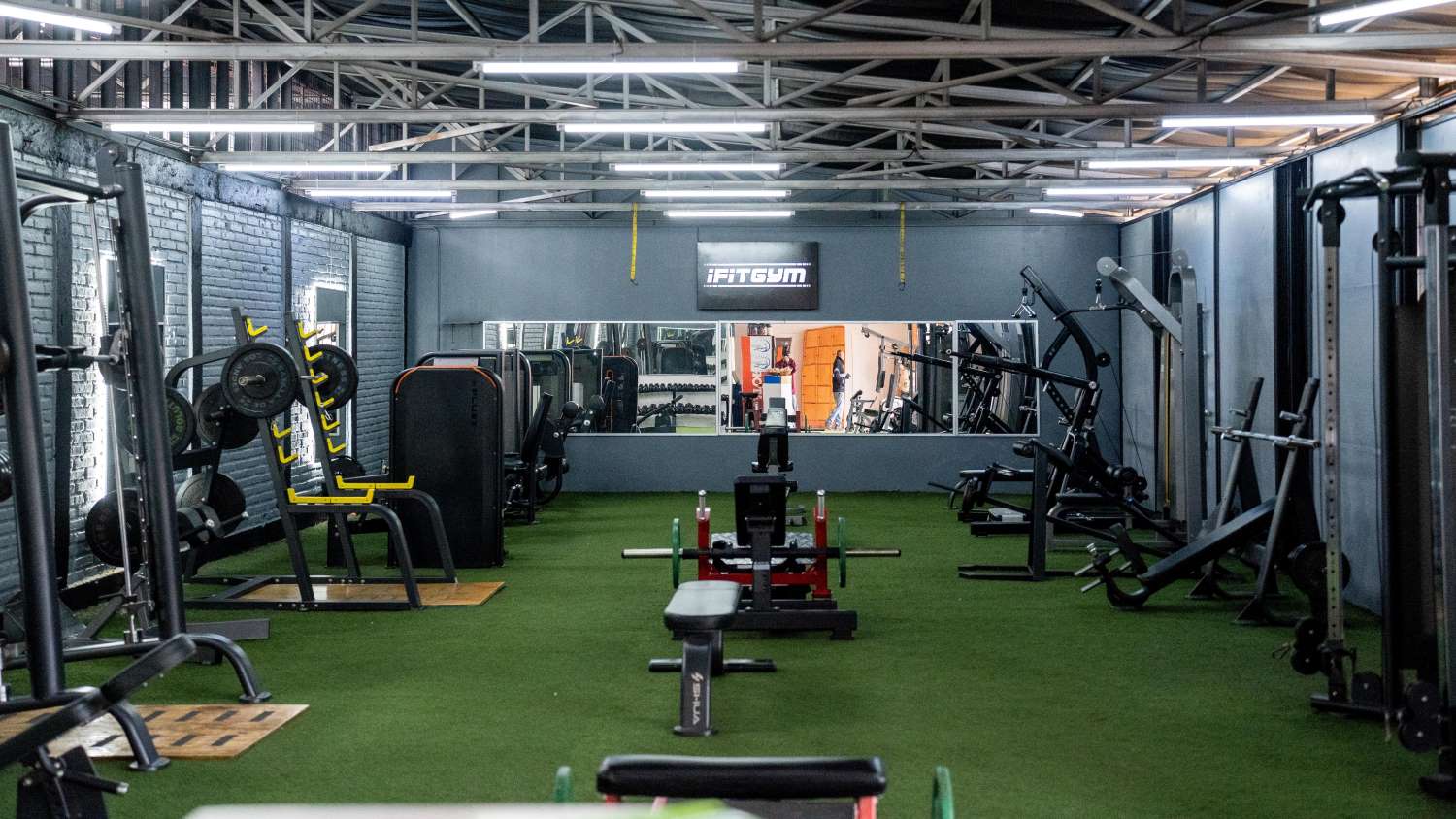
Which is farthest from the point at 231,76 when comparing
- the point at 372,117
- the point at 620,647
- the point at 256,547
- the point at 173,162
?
the point at 620,647

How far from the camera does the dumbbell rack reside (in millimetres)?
7125

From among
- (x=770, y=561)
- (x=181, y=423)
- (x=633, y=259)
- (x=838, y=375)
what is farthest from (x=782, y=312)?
(x=181, y=423)

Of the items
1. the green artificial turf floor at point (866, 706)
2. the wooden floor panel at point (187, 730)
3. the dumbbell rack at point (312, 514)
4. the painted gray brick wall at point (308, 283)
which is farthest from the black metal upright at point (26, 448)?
the painted gray brick wall at point (308, 283)

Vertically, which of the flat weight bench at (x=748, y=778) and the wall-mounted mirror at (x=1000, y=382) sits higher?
the wall-mounted mirror at (x=1000, y=382)

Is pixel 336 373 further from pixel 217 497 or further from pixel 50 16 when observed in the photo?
pixel 50 16

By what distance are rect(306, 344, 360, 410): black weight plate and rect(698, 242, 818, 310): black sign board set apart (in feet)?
19.4

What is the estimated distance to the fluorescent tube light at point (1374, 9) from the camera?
16.2 feet

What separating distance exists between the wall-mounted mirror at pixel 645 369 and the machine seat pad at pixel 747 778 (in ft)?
39.1

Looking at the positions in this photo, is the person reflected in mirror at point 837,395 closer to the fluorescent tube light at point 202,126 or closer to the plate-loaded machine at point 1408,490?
the fluorescent tube light at point 202,126

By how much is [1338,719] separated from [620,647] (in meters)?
3.15

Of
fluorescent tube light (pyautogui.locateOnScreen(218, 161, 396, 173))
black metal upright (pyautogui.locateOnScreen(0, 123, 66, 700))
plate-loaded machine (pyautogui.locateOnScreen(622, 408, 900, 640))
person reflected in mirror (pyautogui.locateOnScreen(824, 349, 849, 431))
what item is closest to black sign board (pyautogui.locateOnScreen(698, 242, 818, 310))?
person reflected in mirror (pyautogui.locateOnScreen(824, 349, 849, 431))

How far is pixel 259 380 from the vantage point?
22.5 feet

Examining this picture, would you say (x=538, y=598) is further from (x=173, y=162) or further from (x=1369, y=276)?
(x=1369, y=276)

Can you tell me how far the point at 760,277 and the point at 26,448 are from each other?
10588 mm
